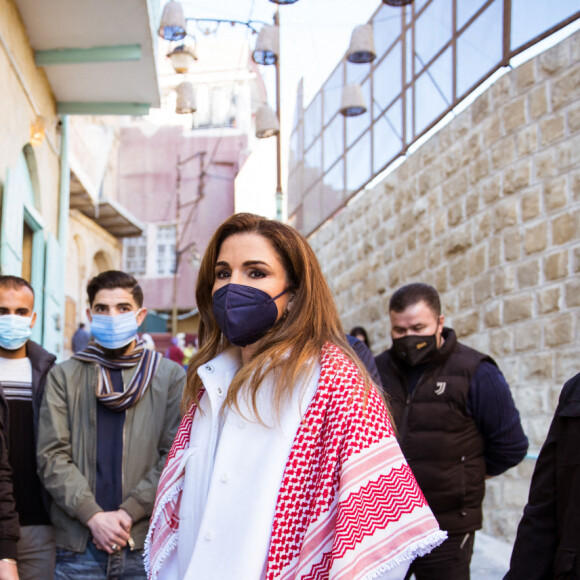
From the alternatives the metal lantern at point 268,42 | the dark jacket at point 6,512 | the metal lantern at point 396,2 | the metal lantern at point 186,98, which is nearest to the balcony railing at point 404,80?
the metal lantern at point 396,2

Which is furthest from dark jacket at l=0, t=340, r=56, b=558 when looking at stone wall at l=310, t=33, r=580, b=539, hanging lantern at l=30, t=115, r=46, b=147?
hanging lantern at l=30, t=115, r=46, b=147

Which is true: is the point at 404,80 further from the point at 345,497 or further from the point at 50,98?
the point at 345,497

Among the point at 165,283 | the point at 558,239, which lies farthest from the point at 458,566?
the point at 165,283

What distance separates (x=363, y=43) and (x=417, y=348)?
681 centimetres

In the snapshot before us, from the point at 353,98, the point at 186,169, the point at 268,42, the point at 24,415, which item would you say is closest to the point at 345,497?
the point at 24,415

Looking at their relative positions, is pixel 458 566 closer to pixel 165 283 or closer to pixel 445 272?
pixel 445 272

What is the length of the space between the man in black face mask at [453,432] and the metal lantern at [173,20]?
7.46m

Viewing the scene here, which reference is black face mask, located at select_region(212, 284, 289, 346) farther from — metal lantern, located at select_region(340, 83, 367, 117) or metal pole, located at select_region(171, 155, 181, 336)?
metal pole, located at select_region(171, 155, 181, 336)

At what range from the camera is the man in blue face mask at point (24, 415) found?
135 inches

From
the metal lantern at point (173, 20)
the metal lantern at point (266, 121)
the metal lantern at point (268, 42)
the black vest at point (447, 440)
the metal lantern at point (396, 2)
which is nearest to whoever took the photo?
the black vest at point (447, 440)

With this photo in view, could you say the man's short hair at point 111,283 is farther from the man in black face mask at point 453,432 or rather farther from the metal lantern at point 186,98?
the metal lantern at point 186,98

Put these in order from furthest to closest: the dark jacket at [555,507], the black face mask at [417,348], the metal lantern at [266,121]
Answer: the metal lantern at [266,121], the black face mask at [417,348], the dark jacket at [555,507]

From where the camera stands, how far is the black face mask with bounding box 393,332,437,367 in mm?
4027

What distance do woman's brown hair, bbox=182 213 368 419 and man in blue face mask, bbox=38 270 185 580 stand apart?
111 centimetres
